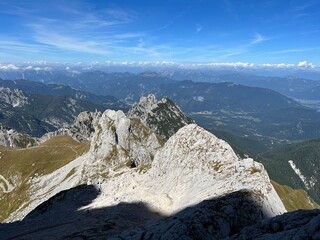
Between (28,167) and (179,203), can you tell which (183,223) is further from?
(28,167)

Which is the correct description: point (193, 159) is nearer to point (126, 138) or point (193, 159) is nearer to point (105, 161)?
point (105, 161)

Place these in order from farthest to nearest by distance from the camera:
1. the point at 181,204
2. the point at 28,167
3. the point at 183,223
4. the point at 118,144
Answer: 1. the point at 28,167
2. the point at 118,144
3. the point at 181,204
4. the point at 183,223

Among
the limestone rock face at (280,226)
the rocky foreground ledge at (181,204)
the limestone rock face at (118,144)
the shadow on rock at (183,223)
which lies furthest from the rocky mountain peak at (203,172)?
the limestone rock face at (118,144)

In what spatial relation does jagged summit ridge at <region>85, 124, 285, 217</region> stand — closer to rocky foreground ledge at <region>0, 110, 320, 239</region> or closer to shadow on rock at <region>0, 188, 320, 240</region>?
rocky foreground ledge at <region>0, 110, 320, 239</region>

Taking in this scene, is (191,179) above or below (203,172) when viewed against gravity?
below

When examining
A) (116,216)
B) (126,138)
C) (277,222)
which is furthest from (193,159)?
(126,138)

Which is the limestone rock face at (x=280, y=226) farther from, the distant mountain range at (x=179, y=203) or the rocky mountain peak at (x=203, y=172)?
the rocky mountain peak at (x=203, y=172)

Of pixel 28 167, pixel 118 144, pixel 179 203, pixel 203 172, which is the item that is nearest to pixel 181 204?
pixel 179 203

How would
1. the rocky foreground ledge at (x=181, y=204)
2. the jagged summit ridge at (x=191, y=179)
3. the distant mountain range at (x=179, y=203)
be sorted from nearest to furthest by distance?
the rocky foreground ledge at (x=181, y=204) → the distant mountain range at (x=179, y=203) → the jagged summit ridge at (x=191, y=179)

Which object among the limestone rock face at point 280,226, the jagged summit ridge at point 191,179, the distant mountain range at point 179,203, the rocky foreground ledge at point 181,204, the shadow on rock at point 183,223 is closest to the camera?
the limestone rock face at point 280,226

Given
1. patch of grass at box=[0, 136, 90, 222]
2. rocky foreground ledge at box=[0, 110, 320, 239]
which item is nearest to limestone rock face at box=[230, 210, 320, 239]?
rocky foreground ledge at box=[0, 110, 320, 239]

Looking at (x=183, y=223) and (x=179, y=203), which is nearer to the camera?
(x=183, y=223)
